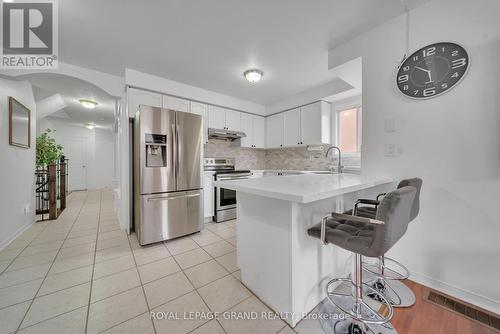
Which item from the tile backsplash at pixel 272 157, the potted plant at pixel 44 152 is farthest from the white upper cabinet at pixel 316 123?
the potted plant at pixel 44 152

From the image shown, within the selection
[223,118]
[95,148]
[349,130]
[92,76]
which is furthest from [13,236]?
[95,148]

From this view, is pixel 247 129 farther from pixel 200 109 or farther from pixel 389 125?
pixel 389 125

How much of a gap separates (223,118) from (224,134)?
0.36m

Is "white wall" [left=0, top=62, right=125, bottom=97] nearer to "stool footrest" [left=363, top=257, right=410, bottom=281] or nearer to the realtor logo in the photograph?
the realtor logo

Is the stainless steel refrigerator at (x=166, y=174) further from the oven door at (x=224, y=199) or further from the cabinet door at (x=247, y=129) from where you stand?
the cabinet door at (x=247, y=129)

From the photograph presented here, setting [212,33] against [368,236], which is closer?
[368,236]

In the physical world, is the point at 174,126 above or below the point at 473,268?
above

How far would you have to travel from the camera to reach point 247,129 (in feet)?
14.3

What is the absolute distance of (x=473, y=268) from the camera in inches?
54.9

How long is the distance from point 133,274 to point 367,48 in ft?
11.0

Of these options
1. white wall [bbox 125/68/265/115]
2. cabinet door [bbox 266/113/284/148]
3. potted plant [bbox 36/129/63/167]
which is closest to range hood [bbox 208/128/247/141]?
white wall [bbox 125/68/265/115]

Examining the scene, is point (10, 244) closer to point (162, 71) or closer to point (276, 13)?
point (162, 71)

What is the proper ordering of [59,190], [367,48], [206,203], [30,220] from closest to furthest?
[367,48] < [30,220] < [206,203] < [59,190]

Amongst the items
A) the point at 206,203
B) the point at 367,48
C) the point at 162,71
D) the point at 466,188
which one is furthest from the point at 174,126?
the point at 466,188
